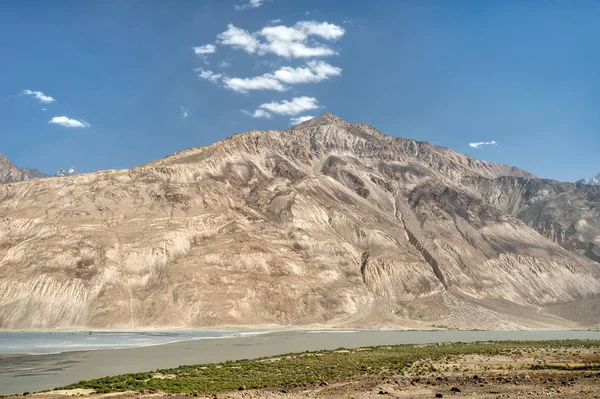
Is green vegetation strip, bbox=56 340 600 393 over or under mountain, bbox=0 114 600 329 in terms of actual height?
under

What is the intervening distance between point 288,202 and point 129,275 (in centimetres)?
5055

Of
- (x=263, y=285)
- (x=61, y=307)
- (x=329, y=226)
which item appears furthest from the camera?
(x=329, y=226)

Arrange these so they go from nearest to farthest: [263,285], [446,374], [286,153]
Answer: [446,374] → [263,285] → [286,153]

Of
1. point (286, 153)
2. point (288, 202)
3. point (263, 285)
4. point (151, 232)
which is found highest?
point (286, 153)

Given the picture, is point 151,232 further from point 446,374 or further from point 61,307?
point 446,374

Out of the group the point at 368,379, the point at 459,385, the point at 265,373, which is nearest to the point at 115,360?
the point at 265,373

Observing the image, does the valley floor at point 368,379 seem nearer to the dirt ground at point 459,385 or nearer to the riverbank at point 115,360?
the dirt ground at point 459,385

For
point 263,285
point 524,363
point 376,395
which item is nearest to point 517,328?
point 263,285

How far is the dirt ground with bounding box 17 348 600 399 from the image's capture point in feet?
80.5

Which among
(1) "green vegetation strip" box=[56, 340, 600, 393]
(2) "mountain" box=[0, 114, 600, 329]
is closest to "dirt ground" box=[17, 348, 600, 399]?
(1) "green vegetation strip" box=[56, 340, 600, 393]

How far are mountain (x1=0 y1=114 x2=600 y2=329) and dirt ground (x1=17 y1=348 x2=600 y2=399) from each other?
6629 centimetres

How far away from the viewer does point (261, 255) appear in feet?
374

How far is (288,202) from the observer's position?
453ft

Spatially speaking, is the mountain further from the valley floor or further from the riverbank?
the valley floor
